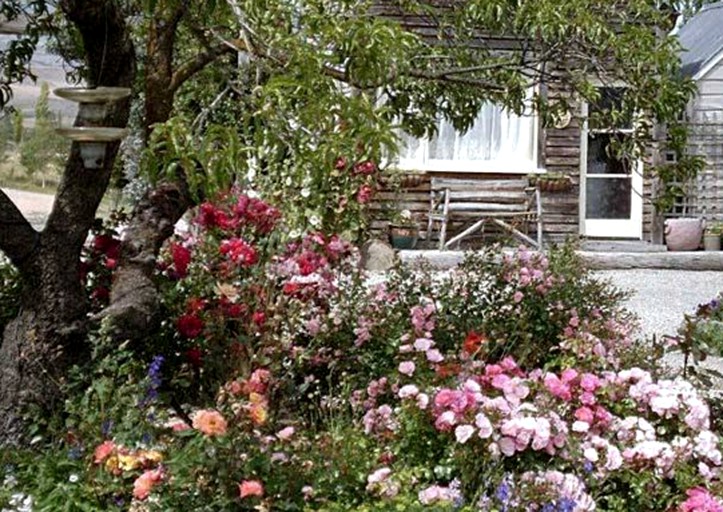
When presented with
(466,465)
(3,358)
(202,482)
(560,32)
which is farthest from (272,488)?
(560,32)

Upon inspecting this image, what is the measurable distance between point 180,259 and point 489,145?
363 inches

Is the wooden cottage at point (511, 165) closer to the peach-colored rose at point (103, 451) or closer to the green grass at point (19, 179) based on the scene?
the green grass at point (19, 179)

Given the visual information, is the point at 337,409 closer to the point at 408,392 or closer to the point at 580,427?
the point at 408,392

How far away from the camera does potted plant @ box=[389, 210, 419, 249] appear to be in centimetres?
1281

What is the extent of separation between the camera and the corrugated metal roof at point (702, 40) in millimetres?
15531

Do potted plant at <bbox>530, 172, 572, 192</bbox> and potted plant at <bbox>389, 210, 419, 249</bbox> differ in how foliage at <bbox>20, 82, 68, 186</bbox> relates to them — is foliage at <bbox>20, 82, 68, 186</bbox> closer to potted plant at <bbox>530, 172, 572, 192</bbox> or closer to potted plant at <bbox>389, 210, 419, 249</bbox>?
potted plant at <bbox>389, 210, 419, 249</bbox>

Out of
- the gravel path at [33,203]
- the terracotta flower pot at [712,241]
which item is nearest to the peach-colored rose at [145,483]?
the gravel path at [33,203]

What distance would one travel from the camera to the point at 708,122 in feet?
48.1

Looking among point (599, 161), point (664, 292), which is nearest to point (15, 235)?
point (664, 292)

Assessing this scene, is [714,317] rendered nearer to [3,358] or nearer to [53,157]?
[3,358]

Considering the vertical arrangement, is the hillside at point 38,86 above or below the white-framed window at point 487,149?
below

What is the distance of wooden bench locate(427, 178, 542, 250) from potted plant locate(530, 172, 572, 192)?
0.10 meters

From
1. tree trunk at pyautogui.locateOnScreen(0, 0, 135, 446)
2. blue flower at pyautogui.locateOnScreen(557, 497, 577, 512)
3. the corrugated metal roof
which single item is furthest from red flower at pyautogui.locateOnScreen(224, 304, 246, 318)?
the corrugated metal roof

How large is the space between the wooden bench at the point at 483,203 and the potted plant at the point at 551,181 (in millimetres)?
95
